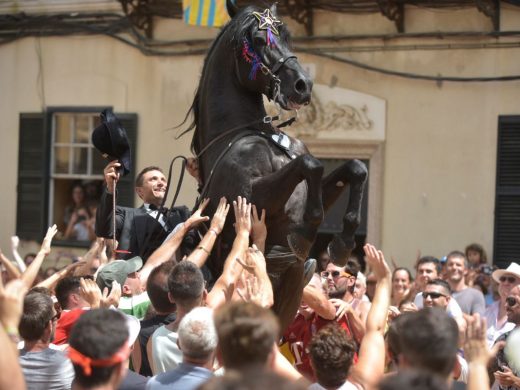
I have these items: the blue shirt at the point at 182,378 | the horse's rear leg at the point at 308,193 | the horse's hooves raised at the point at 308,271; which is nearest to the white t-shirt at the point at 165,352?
the blue shirt at the point at 182,378

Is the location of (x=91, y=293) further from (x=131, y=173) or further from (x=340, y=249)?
(x=131, y=173)

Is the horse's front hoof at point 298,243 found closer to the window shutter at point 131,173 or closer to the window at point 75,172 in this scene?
the window shutter at point 131,173

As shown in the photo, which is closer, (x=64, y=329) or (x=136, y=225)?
(x=64, y=329)

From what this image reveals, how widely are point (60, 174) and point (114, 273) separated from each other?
9160 mm

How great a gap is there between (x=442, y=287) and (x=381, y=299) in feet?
7.67

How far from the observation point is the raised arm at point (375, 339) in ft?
13.8

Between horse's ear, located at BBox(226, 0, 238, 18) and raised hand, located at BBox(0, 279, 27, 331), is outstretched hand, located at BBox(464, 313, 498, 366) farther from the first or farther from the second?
horse's ear, located at BBox(226, 0, 238, 18)

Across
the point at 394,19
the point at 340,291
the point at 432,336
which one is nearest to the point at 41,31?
the point at 394,19

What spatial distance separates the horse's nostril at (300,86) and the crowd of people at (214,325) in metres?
0.76

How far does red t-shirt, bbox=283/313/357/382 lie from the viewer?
22.0 feet

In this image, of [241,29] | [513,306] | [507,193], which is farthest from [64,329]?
[507,193]

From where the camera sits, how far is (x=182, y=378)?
13.5ft

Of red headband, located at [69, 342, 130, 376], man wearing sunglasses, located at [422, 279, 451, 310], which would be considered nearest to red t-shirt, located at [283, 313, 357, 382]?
man wearing sunglasses, located at [422, 279, 451, 310]

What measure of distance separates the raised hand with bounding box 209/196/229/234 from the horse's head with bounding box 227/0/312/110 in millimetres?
704
